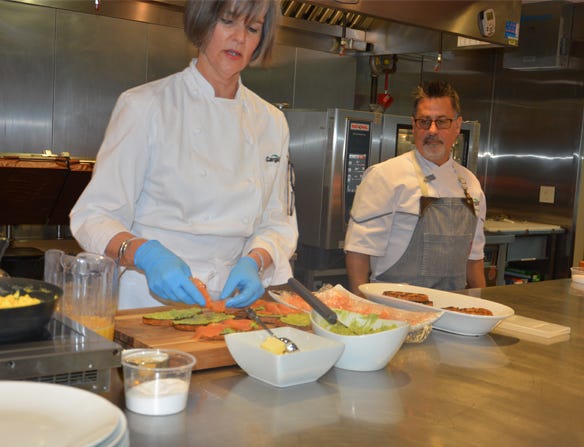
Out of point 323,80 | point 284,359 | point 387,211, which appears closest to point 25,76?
point 387,211

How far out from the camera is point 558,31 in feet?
17.8

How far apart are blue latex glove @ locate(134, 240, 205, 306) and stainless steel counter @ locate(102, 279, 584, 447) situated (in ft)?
0.71

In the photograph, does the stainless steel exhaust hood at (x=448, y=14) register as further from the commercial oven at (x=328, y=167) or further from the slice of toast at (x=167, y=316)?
the slice of toast at (x=167, y=316)

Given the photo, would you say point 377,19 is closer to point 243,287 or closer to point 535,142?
point 243,287

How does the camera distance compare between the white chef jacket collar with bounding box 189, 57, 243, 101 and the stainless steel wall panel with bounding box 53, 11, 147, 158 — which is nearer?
the white chef jacket collar with bounding box 189, 57, 243, 101

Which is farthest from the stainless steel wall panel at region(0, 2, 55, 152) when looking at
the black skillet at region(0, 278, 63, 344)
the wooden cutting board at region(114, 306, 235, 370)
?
the black skillet at region(0, 278, 63, 344)

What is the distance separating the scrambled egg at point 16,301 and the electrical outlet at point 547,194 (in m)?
5.12

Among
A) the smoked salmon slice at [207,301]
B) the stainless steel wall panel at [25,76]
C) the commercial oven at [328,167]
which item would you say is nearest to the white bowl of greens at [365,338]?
the smoked salmon slice at [207,301]

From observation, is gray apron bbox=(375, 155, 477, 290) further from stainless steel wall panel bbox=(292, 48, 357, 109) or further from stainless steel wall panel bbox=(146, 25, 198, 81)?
stainless steel wall panel bbox=(292, 48, 357, 109)

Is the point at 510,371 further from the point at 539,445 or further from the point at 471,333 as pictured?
the point at 539,445

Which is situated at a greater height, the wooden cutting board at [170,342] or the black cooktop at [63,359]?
the black cooktop at [63,359]

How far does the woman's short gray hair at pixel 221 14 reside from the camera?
76.1 inches

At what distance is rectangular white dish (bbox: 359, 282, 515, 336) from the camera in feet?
6.16

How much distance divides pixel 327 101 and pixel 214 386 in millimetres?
4312
